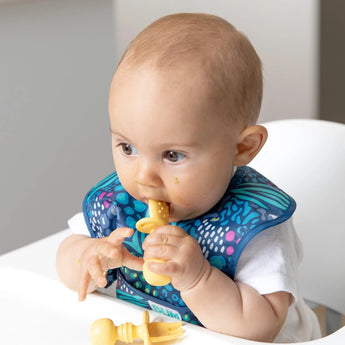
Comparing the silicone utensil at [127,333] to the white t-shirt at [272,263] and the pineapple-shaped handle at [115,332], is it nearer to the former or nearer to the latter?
the pineapple-shaped handle at [115,332]

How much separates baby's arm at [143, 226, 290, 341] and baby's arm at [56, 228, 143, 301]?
0.05 m

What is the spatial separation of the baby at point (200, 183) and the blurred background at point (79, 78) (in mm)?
1053

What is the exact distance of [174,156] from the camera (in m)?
0.74

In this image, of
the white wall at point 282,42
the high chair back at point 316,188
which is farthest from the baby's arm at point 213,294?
the white wall at point 282,42

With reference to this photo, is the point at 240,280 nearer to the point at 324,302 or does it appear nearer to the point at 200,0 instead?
the point at 324,302

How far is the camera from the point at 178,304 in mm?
859

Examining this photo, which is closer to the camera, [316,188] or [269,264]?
[269,264]

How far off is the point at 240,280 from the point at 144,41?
0.28 meters

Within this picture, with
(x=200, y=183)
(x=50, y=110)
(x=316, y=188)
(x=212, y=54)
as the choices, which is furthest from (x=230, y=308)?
(x=50, y=110)

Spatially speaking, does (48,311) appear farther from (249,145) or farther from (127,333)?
(249,145)

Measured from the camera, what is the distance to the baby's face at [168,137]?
715 millimetres

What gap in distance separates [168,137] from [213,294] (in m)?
0.17

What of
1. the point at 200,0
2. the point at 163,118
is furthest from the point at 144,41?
the point at 200,0

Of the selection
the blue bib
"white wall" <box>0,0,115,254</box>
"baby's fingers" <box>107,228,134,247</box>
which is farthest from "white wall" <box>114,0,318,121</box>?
"baby's fingers" <box>107,228,134,247</box>
